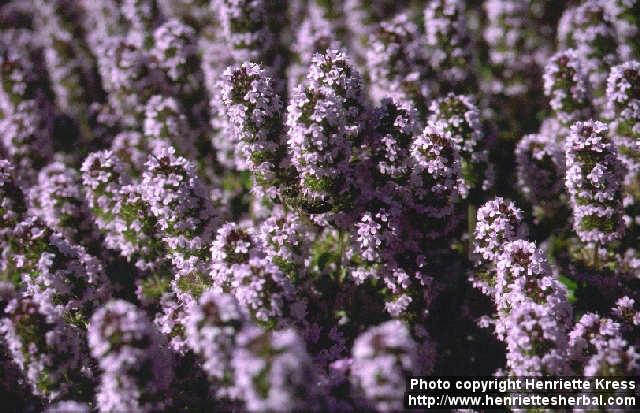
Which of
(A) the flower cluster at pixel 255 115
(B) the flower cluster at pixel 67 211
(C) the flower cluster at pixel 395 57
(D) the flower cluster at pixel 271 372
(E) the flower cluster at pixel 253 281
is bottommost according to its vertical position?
(D) the flower cluster at pixel 271 372

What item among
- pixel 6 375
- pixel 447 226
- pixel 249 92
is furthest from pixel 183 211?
pixel 447 226

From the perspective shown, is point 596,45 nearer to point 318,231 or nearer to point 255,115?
point 318,231

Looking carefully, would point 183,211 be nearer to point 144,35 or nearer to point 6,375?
point 6,375

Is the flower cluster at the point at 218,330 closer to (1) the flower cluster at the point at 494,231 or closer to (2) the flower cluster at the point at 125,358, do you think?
(2) the flower cluster at the point at 125,358

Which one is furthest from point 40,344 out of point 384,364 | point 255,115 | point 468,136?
point 468,136

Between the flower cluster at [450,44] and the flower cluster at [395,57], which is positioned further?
the flower cluster at [450,44]

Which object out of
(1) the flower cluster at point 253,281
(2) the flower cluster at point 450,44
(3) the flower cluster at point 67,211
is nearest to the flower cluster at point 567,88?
(2) the flower cluster at point 450,44

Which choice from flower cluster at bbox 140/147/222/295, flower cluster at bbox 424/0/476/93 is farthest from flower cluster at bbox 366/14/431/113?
flower cluster at bbox 140/147/222/295

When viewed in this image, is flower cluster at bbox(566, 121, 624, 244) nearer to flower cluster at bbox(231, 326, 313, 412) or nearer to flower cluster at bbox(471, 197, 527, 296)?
flower cluster at bbox(471, 197, 527, 296)
